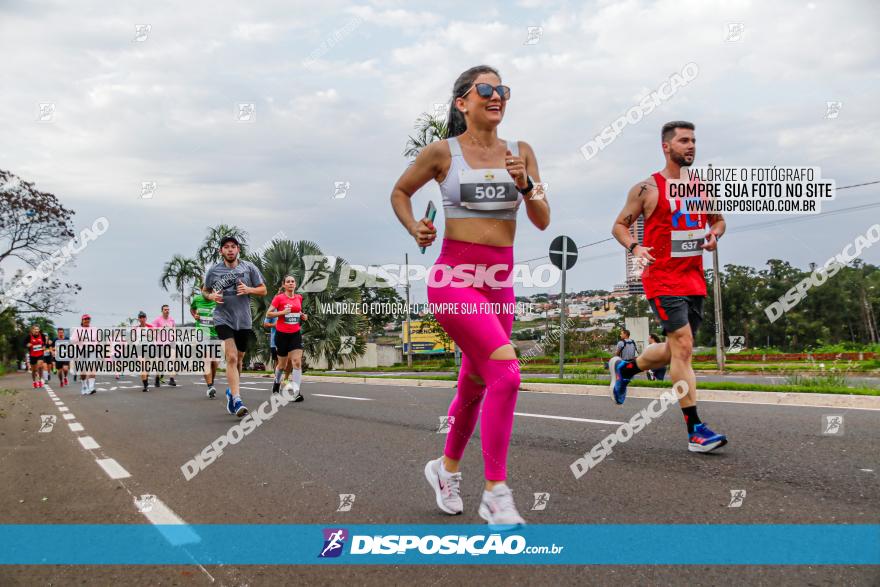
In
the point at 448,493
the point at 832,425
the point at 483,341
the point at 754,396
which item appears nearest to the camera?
the point at 483,341

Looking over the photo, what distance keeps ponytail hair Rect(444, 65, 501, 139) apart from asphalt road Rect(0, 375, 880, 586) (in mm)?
2010

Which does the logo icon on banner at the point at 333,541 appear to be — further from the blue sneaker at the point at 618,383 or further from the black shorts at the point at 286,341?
the black shorts at the point at 286,341

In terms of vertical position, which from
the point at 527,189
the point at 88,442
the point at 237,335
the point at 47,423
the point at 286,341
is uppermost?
the point at 527,189

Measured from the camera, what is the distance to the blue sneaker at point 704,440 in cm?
477

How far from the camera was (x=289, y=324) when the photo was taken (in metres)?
11.8

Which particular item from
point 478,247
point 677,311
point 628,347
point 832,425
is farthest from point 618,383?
point 628,347

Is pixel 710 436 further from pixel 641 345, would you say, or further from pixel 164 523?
pixel 641 345

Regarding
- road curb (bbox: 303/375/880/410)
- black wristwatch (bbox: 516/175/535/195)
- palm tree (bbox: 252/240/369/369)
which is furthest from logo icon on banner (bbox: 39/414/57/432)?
palm tree (bbox: 252/240/369/369)

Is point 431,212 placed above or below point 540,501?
above

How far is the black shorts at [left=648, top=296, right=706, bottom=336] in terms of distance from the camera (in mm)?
5020

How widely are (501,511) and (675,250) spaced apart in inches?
112

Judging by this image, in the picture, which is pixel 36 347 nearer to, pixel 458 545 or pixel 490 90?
pixel 490 90

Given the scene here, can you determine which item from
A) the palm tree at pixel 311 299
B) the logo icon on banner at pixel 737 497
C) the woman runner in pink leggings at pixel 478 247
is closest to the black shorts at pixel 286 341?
the woman runner in pink leggings at pixel 478 247

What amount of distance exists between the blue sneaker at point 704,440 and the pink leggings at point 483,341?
2.06 meters
